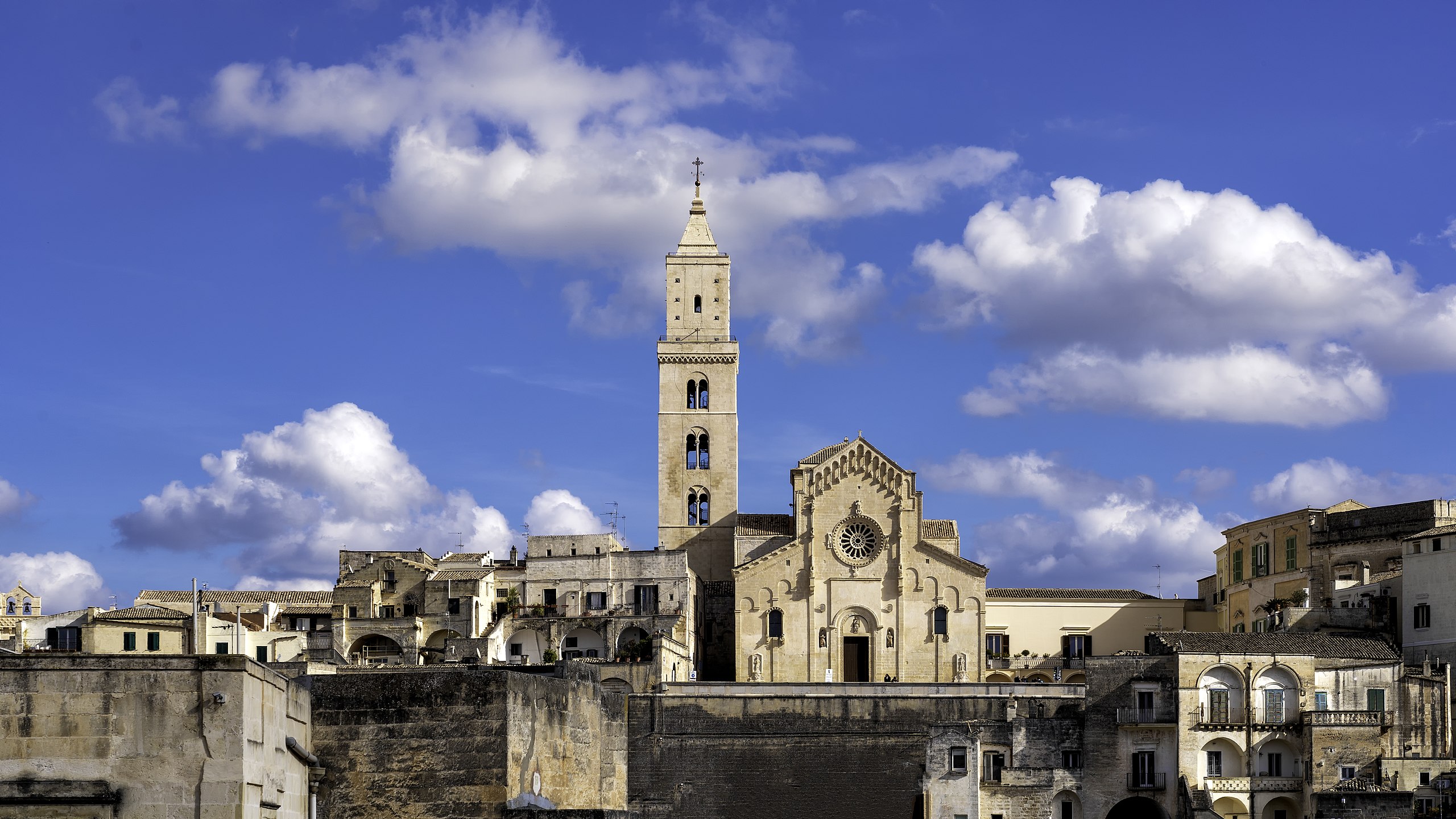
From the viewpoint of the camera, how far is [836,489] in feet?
265

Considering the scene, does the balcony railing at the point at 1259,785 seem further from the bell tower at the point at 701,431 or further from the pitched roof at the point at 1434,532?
the bell tower at the point at 701,431

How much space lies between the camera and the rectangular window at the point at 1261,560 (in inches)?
3179

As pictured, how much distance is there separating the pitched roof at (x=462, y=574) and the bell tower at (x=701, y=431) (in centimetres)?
814

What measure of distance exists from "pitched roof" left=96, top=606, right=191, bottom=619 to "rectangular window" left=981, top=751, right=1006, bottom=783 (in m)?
34.0

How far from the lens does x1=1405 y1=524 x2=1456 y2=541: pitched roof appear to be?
227 ft

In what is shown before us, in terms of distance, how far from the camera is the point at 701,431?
87.1m

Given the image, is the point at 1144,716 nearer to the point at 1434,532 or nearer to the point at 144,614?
the point at 1434,532

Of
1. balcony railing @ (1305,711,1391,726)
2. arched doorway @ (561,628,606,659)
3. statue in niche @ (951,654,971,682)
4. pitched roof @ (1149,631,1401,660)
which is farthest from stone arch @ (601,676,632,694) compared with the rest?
balcony railing @ (1305,711,1391,726)

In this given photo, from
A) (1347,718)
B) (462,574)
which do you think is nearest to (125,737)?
(1347,718)

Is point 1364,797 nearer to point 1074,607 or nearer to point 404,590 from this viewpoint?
point 1074,607

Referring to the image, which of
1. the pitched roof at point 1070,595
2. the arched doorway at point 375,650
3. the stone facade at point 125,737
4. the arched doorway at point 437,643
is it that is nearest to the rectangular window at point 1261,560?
the pitched roof at point 1070,595

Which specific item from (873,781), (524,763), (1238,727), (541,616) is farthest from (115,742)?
(541,616)

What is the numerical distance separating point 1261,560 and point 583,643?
1158 inches

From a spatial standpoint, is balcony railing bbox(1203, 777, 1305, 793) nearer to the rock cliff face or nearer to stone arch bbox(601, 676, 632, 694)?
stone arch bbox(601, 676, 632, 694)
